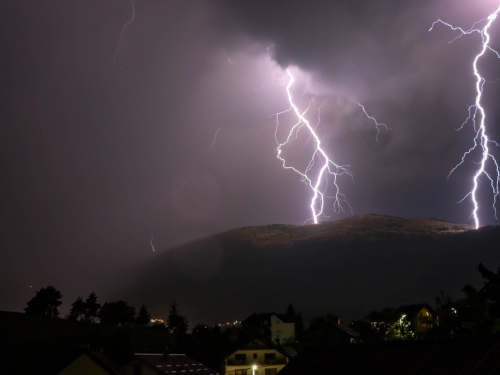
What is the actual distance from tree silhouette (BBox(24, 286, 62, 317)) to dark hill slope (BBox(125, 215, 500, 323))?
55.5 m

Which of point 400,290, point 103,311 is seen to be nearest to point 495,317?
point 103,311

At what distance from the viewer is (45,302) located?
3307 inches

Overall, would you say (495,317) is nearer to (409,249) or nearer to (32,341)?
(32,341)

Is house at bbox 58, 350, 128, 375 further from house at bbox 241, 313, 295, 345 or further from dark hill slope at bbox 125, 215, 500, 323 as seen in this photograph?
dark hill slope at bbox 125, 215, 500, 323

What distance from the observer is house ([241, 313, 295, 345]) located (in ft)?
245

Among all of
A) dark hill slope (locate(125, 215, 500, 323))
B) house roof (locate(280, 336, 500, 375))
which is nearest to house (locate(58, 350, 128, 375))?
house roof (locate(280, 336, 500, 375))

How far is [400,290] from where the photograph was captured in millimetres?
120938

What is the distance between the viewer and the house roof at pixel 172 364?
2784 centimetres

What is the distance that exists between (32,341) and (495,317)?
41.7 m

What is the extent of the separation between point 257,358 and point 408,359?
36.8 metres

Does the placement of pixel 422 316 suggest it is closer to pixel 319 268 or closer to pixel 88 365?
pixel 88 365

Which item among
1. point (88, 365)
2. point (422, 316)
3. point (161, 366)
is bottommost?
point (88, 365)

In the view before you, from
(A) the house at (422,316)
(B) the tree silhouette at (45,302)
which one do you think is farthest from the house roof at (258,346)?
(B) the tree silhouette at (45,302)

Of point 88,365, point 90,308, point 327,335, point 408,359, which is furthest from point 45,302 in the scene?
point 408,359
